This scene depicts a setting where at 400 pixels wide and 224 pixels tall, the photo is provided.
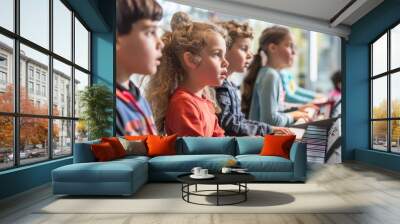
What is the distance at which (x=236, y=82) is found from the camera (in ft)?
29.6

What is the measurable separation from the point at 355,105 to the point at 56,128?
7.00 meters

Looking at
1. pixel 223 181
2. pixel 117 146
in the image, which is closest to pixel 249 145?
pixel 117 146

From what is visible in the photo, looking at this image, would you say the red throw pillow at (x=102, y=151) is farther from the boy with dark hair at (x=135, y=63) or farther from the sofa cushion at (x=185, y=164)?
the boy with dark hair at (x=135, y=63)

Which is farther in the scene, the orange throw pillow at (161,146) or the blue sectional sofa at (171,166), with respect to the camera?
the orange throw pillow at (161,146)

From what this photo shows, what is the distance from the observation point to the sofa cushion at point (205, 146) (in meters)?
6.86

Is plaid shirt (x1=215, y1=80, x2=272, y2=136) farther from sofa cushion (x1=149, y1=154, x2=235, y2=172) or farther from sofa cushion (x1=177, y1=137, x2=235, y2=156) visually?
sofa cushion (x1=149, y1=154, x2=235, y2=172)

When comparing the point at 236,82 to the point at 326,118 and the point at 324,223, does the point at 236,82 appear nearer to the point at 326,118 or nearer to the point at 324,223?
the point at 326,118

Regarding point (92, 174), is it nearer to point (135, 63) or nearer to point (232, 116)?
point (135, 63)

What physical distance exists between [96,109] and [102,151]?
2.33 m

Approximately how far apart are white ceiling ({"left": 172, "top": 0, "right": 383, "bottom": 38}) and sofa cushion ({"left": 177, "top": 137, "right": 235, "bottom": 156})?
11.2ft

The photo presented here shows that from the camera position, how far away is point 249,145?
6.93 meters

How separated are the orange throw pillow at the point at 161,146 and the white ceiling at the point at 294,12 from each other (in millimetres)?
3612

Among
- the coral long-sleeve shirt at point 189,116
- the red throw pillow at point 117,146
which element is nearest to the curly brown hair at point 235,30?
the coral long-sleeve shirt at point 189,116

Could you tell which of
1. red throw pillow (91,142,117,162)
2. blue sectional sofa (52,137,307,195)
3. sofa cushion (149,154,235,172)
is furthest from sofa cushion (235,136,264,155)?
red throw pillow (91,142,117,162)
